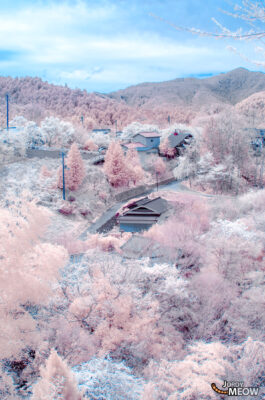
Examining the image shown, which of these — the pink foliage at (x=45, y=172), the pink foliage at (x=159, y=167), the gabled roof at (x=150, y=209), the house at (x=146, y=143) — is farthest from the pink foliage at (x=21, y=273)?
the house at (x=146, y=143)

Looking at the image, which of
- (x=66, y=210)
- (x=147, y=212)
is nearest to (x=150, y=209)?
(x=147, y=212)

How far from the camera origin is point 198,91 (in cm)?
10662

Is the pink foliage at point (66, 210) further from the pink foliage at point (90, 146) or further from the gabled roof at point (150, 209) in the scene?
the pink foliage at point (90, 146)

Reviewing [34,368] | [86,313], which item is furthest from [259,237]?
[34,368]

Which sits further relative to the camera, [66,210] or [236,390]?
[66,210]

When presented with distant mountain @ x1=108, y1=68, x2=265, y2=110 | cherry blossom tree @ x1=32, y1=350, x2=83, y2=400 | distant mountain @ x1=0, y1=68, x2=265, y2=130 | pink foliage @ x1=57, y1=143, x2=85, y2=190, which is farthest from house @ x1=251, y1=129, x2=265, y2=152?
distant mountain @ x1=108, y1=68, x2=265, y2=110

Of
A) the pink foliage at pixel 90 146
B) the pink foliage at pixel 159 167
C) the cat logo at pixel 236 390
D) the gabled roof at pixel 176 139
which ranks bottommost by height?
the cat logo at pixel 236 390

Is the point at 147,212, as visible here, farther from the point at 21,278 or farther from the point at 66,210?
the point at 21,278

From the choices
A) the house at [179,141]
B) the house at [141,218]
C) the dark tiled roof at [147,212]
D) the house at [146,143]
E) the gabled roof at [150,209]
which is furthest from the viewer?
the house at [146,143]

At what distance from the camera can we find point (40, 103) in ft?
252

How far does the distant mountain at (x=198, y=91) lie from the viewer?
99.2 m

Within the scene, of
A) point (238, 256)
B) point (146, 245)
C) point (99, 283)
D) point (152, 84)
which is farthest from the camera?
point (152, 84)

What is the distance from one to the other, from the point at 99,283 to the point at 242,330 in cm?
419

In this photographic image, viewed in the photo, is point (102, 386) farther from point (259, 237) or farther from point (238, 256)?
point (259, 237)
